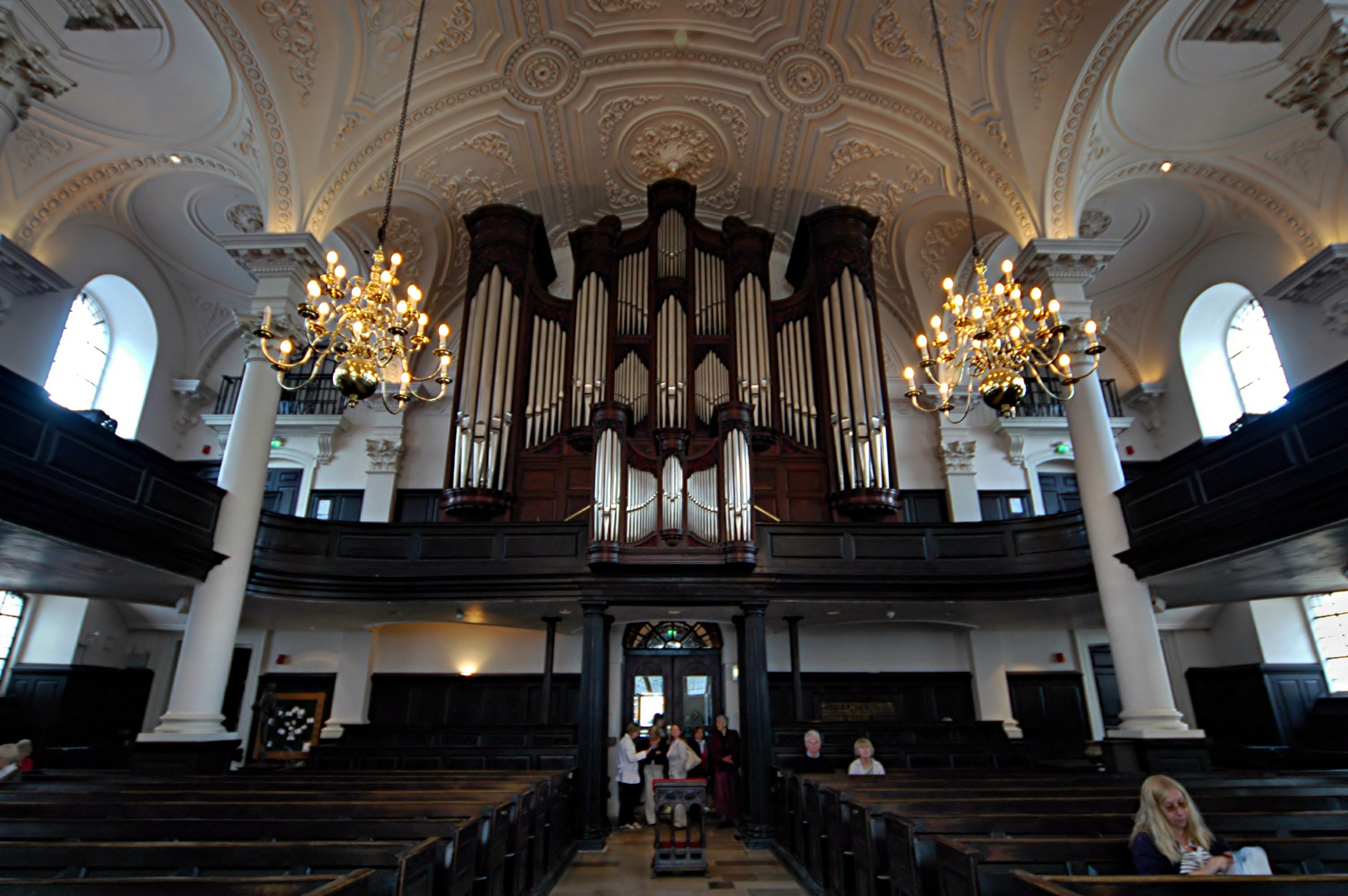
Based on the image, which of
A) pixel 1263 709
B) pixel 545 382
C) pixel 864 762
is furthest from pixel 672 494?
pixel 1263 709

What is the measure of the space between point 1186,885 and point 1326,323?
35.9ft

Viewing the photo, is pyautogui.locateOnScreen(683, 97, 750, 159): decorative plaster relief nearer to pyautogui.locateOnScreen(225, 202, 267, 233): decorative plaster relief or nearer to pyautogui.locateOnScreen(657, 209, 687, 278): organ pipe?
pyautogui.locateOnScreen(657, 209, 687, 278): organ pipe

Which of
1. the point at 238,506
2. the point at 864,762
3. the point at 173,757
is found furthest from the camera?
the point at 238,506

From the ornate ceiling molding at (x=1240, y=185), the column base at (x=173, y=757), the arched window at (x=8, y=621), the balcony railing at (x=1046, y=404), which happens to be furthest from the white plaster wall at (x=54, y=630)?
the ornate ceiling molding at (x=1240, y=185)

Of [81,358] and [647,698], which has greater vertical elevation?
[81,358]

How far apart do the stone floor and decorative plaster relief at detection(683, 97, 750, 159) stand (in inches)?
433

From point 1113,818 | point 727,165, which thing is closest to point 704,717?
point 1113,818

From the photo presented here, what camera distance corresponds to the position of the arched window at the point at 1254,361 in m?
11.5

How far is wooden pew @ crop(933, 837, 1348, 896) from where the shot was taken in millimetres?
3193

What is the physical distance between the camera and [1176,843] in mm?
3379

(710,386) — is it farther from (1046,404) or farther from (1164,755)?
(1164,755)

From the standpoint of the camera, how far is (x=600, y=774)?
8953 millimetres

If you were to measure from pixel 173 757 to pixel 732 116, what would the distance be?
468 inches

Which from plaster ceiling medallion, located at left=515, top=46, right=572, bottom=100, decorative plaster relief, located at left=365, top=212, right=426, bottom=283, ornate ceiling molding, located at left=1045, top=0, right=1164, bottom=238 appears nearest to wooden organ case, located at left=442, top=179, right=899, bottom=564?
decorative plaster relief, located at left=365, top=212, right=426, bottom=283
